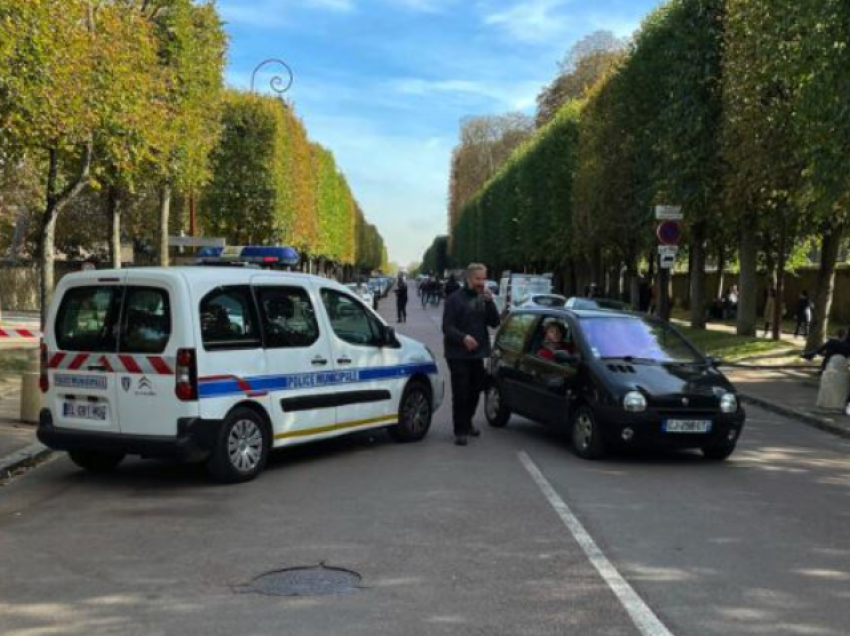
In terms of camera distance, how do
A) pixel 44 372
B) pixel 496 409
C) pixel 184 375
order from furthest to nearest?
pixel 496 409, pixel 44 372, pixel 184 375

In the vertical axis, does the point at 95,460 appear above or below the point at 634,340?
below

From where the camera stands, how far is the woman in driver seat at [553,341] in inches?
403

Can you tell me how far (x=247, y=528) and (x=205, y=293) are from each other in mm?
2263

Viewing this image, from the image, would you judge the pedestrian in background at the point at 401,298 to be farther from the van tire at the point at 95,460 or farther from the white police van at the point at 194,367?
the van tire at the point at 95,460

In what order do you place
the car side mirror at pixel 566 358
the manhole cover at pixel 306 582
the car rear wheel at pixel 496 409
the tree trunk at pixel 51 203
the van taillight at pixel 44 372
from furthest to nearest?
the tree trunk at pixel 51 203
the car rear wheel at pixel 496 409
the car side mirror at pixel 566 358
the van taillight at pixel 44 372
the manhole cover at pixel 306 582

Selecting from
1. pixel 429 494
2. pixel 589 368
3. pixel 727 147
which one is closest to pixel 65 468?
pixel 429 494

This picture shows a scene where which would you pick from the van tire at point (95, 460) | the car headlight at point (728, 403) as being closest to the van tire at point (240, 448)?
the van tire at point (95, 460)

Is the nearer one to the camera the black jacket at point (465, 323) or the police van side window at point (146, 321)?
the police van side window at point (146, 321)

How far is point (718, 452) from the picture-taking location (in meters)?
9.35

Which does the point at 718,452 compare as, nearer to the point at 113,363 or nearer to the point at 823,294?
the point at 113,363

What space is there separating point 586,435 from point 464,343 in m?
1.67

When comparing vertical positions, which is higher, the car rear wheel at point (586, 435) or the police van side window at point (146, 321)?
the police van side window at point (146, 321)

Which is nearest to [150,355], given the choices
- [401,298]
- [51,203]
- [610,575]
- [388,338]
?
[388,338]

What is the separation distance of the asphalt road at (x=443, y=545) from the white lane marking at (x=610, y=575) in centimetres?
2
